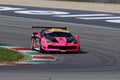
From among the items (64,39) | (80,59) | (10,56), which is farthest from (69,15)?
(10,56)

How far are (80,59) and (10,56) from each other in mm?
3036

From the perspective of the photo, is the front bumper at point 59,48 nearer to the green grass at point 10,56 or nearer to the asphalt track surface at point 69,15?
the green grass at point 10,56

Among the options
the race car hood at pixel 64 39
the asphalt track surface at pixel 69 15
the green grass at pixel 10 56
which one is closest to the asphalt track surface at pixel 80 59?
the race car hood at pixel 64 39

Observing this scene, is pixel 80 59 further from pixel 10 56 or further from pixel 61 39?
pixel 10 56

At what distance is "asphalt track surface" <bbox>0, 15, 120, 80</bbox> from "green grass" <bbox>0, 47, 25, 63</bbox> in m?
1.26

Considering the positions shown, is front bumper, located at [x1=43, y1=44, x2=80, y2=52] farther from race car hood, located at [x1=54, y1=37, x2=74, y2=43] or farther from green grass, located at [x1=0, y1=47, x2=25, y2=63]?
green grass, located at [x1=0, y1=47, x2=25, y2=63]

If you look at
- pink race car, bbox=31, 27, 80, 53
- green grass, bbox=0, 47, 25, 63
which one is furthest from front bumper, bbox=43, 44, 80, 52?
green grass, bbox=0, 47, 25, 63

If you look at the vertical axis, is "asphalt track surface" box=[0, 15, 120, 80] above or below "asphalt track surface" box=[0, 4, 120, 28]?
above

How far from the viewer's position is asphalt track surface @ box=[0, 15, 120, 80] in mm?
20230

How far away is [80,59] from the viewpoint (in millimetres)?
24750

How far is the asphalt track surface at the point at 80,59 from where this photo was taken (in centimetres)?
2023

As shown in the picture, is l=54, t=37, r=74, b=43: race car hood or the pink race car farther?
l=54, t=37, r=74, b=43: race car hood

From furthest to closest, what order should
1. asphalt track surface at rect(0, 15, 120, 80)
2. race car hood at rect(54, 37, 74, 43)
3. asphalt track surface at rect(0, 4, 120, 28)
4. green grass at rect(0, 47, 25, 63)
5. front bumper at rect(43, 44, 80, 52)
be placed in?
asphalt track surface at rect(0, 4, 120, 28), race car hood at rect(54, 37, 74, 43), front bumper at rect(43, 44, 80, 52), green grass at rect(0, 47, 25, 63), asphalt track surface at rect(0, 15, 120, 80)

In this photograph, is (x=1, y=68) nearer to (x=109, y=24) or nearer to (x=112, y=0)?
(x=109, y=24)
